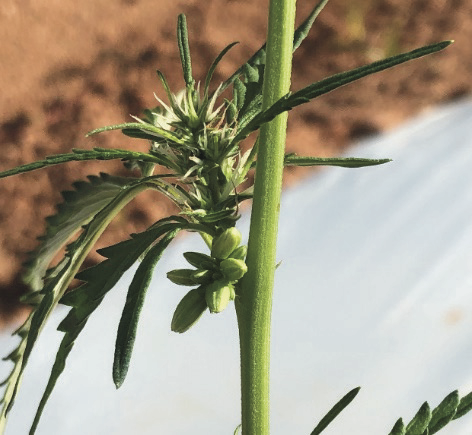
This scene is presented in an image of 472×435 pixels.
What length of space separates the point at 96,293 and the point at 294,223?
93cm

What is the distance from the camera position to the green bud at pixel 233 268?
369 mm

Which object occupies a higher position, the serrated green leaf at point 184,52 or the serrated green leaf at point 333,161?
the serrated green leaf at point 184,52

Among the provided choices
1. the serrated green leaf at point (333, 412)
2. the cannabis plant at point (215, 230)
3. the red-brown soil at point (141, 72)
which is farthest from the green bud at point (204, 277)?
the red-brown soil at point (141, 72)

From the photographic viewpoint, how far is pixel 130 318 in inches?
14.6

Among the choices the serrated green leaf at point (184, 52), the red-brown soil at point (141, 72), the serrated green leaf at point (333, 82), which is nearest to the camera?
the serrated green leaf at point (333, 82)

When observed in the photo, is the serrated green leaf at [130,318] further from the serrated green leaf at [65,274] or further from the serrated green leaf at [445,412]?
the serrated green leaf at [445,412]

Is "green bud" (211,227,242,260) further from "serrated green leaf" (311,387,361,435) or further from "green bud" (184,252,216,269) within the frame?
"serrated green leaf" (311,387,361,435)

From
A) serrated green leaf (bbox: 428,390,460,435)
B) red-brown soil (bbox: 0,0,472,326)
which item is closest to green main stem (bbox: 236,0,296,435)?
serrated green leaf (bbox: 428,390,460,435)

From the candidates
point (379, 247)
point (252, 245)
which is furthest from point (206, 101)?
point (379, 247)

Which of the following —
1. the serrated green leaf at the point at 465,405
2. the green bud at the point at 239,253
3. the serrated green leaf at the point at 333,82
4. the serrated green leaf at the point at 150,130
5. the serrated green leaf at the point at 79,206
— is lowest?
the serrated green leaf at the point at 465,405

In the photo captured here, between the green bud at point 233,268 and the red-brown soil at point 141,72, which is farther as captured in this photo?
the red-brown soil at point 141,72

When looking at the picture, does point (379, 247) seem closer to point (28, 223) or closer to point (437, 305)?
point (437, 305)

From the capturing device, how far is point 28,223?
4.32 ft

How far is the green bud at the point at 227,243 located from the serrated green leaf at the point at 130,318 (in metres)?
0.03
